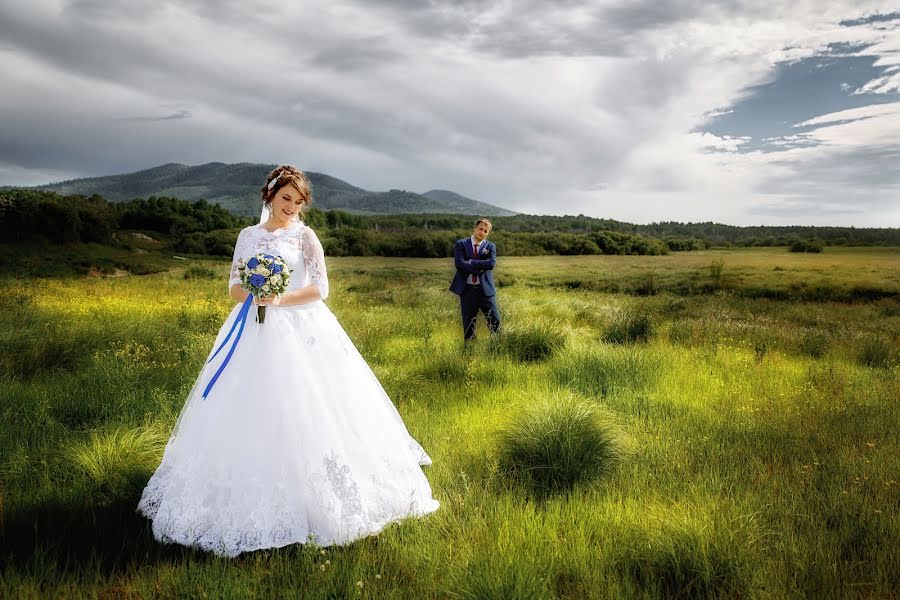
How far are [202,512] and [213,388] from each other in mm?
842

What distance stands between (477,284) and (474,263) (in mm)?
462

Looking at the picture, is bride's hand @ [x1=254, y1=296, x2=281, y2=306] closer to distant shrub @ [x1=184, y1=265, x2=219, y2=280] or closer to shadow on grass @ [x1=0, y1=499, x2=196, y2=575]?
shadow on grass @ [x1=0, y1=499, x2=196, y2=575]

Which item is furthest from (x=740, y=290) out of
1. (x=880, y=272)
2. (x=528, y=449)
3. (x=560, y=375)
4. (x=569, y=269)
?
(x=528, y=449)

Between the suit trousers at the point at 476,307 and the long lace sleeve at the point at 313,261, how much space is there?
19.9ft

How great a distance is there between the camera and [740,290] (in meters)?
29.0

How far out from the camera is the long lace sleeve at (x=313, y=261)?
400cm

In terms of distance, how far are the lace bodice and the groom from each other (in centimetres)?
572

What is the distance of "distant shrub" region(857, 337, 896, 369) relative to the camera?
9505 mm

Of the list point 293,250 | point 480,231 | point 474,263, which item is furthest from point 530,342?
point 293,250

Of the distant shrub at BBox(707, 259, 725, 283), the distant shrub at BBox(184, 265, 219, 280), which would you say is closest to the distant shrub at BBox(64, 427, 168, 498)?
the distant shrub at BBox(184, 265, 219, 280)

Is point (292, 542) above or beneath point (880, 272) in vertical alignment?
beneath

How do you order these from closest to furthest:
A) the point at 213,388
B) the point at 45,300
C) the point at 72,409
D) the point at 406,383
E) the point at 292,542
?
the point at 292,542, the point at 213,388, the point at 72,409, the point at 406,383, the point at 45,300

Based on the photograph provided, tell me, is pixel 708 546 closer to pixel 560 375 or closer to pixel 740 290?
pixel 560 375

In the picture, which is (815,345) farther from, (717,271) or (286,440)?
(717,271)
